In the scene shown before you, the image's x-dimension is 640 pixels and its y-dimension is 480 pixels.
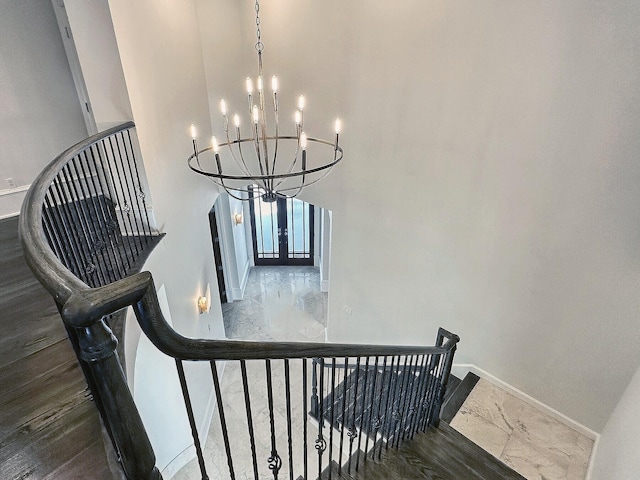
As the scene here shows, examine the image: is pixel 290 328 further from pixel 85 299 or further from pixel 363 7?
pixel 85 299

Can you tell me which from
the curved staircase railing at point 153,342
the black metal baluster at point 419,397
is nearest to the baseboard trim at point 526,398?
the curved staircase railing at point 153,342

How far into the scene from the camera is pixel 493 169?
3.63 meters

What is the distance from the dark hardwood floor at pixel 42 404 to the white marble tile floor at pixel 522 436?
355 cm

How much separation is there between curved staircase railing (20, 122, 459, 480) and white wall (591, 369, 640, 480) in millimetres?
1251

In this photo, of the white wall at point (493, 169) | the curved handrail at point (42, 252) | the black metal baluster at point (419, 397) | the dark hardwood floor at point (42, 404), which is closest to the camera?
the curved handrail at point (42, 252)

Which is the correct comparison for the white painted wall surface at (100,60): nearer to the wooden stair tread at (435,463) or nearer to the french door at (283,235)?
the wooden stair tread at (435,463)

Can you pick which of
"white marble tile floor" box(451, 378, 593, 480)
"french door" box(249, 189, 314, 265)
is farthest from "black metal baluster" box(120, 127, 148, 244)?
"french door" box(249, 189, 314, 265)

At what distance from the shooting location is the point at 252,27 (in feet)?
16.1

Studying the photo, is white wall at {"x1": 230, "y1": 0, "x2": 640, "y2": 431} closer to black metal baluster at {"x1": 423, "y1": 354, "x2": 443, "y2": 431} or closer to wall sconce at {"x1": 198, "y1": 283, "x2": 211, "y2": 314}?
black metal baluster at {"x1": 423, "y1": 354, "x2": 443, "y2": 431}

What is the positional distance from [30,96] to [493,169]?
4923mm

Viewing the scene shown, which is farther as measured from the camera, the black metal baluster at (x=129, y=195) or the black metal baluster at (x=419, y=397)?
the black metal baluster at (x=129, y=195)

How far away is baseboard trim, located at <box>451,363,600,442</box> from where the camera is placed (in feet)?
12.4

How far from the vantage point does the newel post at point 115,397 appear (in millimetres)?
767

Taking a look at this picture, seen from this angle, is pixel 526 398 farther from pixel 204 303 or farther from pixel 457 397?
pixel 204 303
